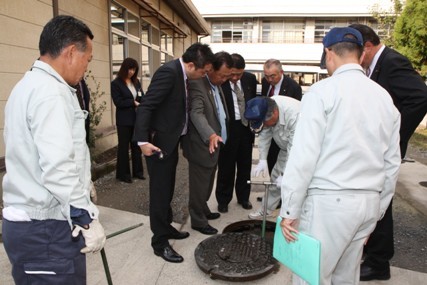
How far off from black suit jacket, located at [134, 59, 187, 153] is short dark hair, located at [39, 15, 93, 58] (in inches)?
48.3

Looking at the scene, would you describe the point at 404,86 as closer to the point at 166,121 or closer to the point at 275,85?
the point at 166,121

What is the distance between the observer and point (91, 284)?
2.63m

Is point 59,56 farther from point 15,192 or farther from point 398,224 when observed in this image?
point 398,224

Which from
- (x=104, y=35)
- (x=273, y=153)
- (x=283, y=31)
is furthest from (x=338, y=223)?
(x=283, y=31)

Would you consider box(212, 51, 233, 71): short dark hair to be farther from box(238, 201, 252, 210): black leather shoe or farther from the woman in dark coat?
the woman in dark coat

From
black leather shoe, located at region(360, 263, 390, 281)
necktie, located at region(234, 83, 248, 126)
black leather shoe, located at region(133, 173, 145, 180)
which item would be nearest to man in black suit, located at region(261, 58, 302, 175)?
necktie, located at region(234, 83, 248, 126)

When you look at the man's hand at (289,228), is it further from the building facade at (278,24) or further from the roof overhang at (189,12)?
the building facade at (278,24)

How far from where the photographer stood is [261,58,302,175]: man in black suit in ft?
13.9

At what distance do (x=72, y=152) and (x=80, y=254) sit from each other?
0.52 m

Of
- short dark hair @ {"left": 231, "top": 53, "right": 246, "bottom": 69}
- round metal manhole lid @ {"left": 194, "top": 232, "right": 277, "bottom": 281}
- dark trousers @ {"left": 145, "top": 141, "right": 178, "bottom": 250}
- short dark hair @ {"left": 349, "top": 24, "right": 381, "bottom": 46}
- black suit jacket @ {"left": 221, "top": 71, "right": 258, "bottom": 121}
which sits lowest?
round metal manhole lid @ {"left": 194, "top": 232, "right": 277, "bottom": 281}

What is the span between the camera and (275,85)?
174 inches

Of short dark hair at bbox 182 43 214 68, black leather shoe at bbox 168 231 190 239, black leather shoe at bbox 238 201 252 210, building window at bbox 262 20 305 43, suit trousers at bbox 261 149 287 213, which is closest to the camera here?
short dark hair at bbox 182 43 214 68

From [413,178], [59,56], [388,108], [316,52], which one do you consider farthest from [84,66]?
[316,52]

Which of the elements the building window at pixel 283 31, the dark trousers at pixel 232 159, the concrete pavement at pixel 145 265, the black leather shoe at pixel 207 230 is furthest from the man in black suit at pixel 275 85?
the building window at pixel 283 31
